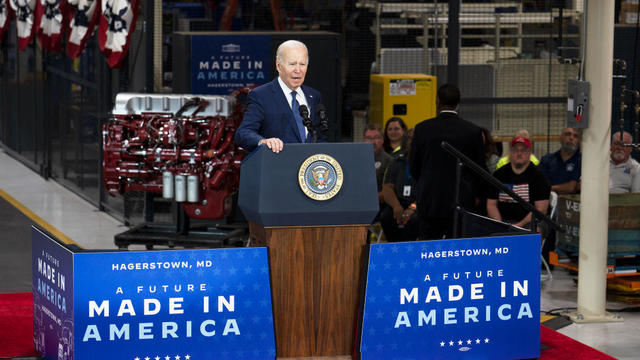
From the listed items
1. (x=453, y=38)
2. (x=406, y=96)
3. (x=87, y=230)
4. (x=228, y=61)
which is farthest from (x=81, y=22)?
(x=453, y=38)

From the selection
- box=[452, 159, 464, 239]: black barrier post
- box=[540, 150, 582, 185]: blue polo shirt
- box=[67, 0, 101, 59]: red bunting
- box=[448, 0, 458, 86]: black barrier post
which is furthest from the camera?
box=[67, 0, 101, 59]: red bunting

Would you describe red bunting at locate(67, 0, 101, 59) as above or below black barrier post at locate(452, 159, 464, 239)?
above

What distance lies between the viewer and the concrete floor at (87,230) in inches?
331

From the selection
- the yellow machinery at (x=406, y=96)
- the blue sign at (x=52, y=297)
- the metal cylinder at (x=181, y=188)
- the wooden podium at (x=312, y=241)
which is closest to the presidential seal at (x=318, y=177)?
the wooden podium at (x=312, y=241)

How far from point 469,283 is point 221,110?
171 inches

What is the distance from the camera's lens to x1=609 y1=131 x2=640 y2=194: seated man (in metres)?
10.8

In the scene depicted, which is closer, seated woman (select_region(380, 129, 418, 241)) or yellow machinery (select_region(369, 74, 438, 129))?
seated woman (select_region(380, 129, 418, 241))

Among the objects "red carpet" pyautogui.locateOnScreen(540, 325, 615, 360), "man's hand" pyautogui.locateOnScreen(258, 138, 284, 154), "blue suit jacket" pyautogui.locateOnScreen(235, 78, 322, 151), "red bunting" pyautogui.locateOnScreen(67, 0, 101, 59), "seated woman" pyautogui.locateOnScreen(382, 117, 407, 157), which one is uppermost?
"red bunting" pyautogui.locateOnScreen(67, 0, 101, 59)

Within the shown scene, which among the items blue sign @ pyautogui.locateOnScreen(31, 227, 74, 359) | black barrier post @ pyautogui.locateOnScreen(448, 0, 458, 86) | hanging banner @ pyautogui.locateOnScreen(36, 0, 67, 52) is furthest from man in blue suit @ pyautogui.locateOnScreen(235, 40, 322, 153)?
hanging banner @ pyautogui.locateOnScreen(36, 0, 67, 52)

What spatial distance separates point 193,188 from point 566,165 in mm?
3837

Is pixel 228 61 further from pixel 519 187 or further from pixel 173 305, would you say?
pixel 173 305

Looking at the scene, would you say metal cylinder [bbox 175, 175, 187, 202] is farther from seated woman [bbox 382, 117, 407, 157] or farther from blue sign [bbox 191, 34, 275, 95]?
seated woman [bbox 382, 117, 407, 157]

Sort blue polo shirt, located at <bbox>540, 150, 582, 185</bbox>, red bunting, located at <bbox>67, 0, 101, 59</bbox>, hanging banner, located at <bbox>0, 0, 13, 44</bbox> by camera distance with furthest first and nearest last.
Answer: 1. hanging banner, located at <bbox>0, 0, 13, 44</bbox>
2. red bunting, located at <bbox>67, 0, 101, 59</bbox>
3. blue polo shirt, located at <bbox>540, 150, 582, 185</bbox>

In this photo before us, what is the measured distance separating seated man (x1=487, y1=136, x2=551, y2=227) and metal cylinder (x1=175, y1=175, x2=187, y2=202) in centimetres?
283
